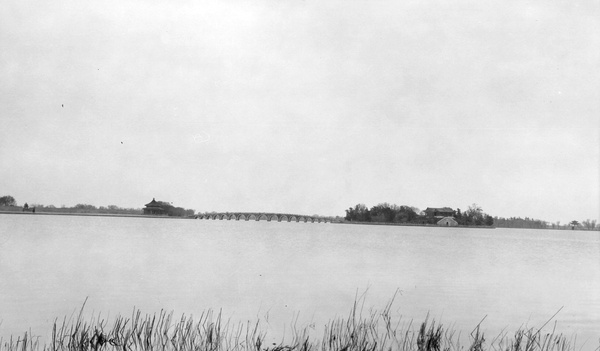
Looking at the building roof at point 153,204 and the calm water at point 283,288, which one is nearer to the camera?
the calm water at point 283,288

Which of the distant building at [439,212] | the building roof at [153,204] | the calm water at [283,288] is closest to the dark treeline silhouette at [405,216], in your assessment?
the distant building at [439,212]

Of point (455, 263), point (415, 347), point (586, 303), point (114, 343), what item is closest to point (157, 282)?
point (114, 343)

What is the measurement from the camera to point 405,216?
15775cm

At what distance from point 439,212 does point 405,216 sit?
940cm

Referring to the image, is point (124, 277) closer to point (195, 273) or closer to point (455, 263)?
point (195, 273)

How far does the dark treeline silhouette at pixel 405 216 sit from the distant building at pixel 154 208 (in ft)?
205

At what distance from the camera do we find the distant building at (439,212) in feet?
507

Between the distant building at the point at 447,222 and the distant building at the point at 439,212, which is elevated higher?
the distant building at the point at 439,212

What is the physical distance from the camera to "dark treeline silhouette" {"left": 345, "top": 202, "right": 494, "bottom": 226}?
155 m

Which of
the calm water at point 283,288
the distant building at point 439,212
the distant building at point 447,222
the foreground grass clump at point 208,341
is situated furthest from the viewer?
the distant building at point 439,212

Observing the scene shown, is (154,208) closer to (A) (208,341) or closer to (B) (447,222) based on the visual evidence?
(B) (447,222)

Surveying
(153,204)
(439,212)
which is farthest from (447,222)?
(153,204)

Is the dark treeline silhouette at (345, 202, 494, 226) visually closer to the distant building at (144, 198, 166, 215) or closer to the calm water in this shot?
the distant building at (144, 198, 166, 215)

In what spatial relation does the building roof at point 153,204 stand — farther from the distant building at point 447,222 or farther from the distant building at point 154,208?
the distant building at point 447,222
